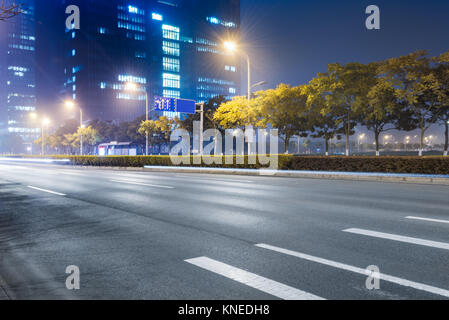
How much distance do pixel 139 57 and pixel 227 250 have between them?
145 meters

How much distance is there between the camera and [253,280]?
369cm

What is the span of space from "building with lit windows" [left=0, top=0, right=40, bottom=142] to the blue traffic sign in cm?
15654

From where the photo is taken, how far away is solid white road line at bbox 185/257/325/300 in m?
3.28

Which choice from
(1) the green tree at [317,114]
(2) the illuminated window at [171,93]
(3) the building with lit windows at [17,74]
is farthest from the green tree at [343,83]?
(3) the building with lit windows at [17,74]

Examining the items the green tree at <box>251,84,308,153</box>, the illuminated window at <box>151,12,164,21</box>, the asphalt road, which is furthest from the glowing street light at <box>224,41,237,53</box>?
the illuminated window at <box>151,12,164,21</box>

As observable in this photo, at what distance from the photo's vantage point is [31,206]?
367 inches

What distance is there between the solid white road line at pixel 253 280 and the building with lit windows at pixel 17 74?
18385 centimetres

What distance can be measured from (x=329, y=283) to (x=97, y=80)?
138321 mm

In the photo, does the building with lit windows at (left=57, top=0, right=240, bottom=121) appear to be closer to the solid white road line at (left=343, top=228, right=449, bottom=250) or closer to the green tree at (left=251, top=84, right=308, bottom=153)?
the green tree at (left=251, top=84, right=308, bottom=153)

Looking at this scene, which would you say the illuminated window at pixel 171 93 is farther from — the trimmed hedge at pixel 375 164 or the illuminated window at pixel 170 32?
the trimmed hedge at pixel 375 164

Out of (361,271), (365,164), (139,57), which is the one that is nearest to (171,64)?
(139,57)

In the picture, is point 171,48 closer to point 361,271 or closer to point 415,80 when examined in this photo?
point 415,80

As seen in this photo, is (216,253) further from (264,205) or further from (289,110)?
(289,110)
